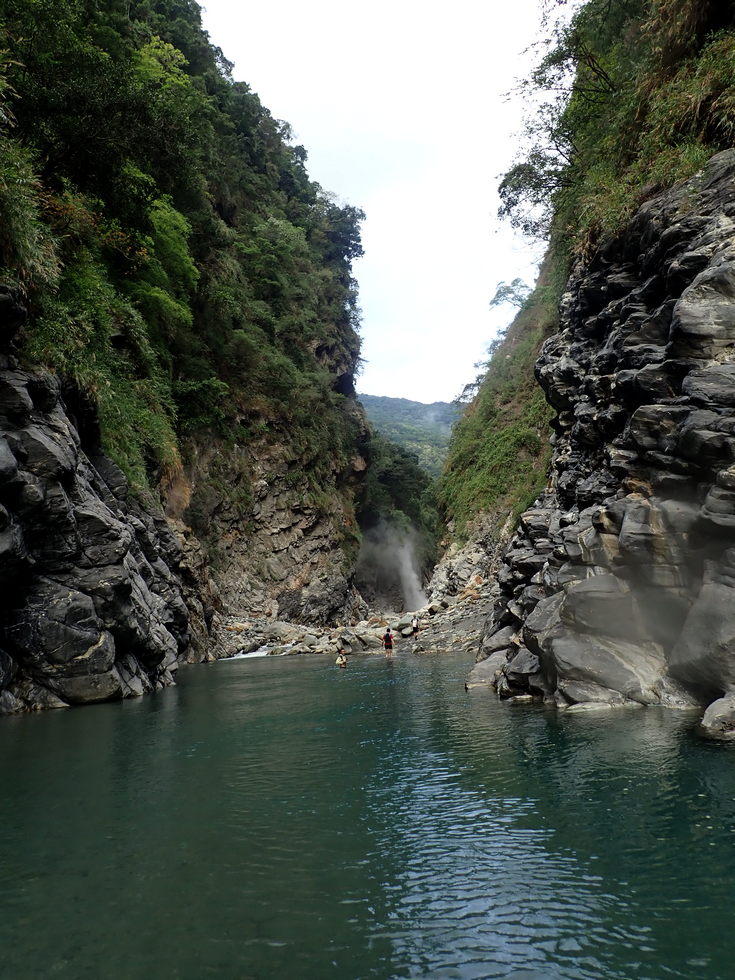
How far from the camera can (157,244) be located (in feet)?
93.8

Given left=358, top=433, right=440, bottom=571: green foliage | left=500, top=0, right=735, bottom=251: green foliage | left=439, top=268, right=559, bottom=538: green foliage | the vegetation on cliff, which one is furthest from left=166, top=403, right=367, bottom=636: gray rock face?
left=500, top=0, right=735, bottom=251: green foliage

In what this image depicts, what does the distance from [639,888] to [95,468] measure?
1762cm

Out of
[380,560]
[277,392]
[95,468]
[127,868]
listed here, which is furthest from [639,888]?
[380,560]

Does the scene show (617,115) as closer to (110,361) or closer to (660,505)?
(660,505)

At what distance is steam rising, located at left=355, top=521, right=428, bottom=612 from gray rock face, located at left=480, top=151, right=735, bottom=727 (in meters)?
40.8

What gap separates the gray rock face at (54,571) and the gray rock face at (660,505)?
9313 millimetres

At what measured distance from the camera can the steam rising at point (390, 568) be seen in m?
56.0

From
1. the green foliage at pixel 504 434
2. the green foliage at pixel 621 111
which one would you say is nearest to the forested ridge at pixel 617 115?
the green foliage at pixel 621 111

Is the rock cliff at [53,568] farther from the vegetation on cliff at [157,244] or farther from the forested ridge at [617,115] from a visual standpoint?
the forested ridge at [617,115]

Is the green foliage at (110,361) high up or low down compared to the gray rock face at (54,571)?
up

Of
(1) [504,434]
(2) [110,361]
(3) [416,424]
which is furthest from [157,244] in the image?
(3) [416,424]

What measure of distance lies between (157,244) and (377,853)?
2847 centimetres

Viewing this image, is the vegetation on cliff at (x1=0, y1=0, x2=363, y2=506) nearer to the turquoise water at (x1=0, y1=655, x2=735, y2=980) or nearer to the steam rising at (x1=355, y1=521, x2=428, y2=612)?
the steam rising at (x1=355, y1=521, x2=428, y2=612)

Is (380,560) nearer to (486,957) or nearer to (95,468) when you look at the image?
(95,468)
